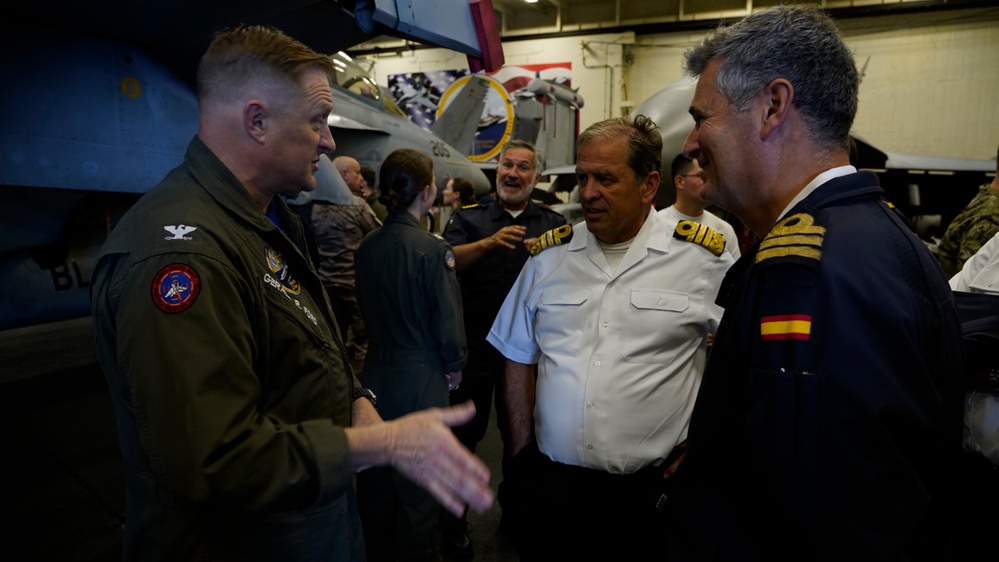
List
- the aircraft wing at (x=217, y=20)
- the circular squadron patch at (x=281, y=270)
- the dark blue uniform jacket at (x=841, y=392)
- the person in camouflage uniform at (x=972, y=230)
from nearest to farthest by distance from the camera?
the dark blue uniform jacket at (x=841, y=392) < the circular squadron patch at (x=281, y=270) < the aircraft wing at (x=217, y=20) < the person in camouflage uniform at (x=972, y=230)

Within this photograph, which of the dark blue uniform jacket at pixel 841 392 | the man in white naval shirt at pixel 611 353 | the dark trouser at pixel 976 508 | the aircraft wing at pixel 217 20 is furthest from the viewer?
the aircraft wing at pixel 217 20

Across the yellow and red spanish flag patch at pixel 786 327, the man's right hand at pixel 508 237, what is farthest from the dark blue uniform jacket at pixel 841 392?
the man's right hand at pixel 508 237

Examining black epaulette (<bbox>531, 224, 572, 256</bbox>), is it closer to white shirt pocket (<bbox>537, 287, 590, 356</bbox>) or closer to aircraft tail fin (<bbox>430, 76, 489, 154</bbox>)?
white shirt pocket (<bbox>537, 287, 590, 356</bbox>)

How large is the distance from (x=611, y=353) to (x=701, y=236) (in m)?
0.48

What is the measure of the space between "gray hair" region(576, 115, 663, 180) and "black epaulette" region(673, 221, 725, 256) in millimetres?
221

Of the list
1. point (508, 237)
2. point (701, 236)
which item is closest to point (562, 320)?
point (701, 236)

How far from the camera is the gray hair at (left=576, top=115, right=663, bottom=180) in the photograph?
72.2 inches

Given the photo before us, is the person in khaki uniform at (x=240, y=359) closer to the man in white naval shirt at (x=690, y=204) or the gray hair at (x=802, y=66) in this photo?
the gray hair at (x=802, y=66)

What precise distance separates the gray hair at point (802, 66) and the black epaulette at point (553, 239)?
3.02ft

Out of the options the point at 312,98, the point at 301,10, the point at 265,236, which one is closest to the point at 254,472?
the point at 265,236

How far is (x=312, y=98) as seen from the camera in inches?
48.3

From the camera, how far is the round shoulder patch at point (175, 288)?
3.00 ft

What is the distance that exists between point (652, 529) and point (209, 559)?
1095mm

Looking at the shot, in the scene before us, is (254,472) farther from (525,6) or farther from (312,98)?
(525,6)
